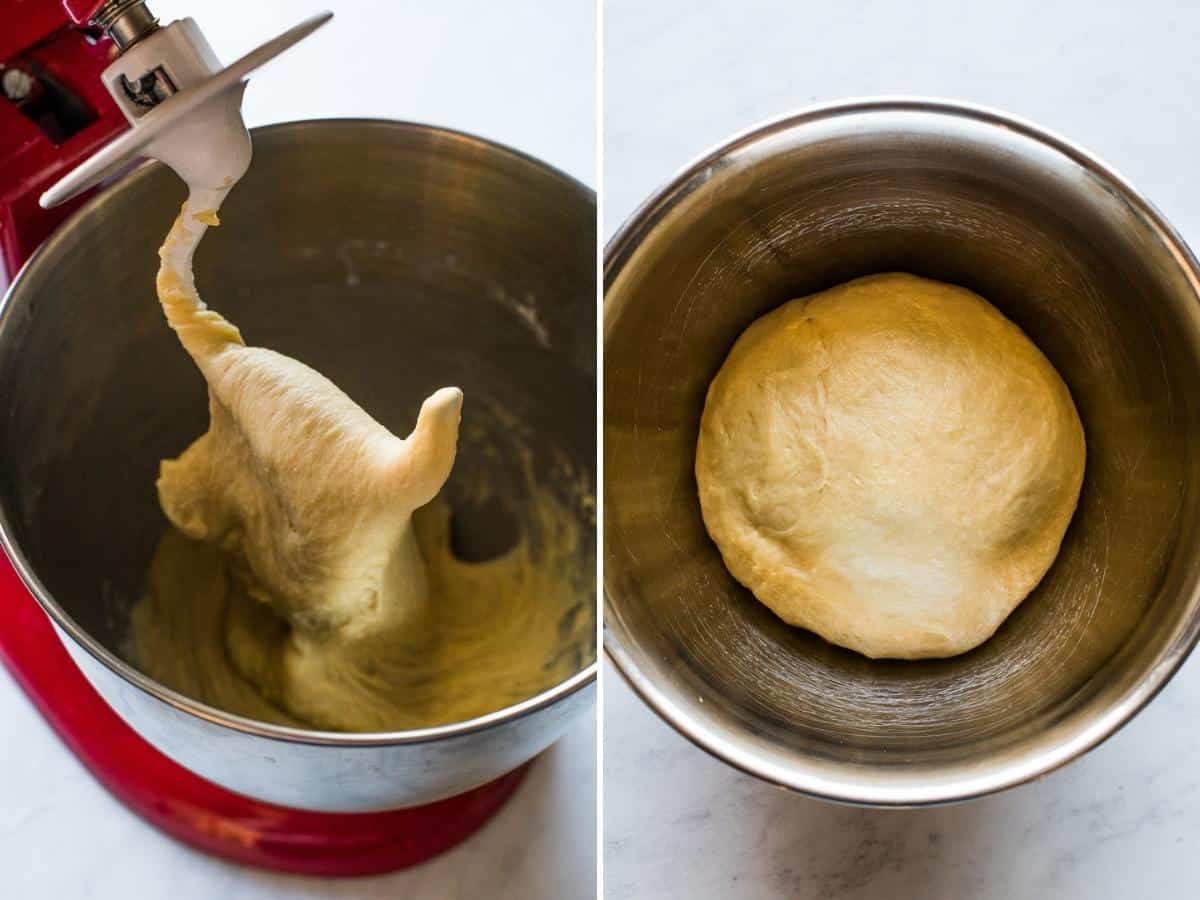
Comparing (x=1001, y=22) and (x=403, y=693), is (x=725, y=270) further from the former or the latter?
(x=403, y=693)

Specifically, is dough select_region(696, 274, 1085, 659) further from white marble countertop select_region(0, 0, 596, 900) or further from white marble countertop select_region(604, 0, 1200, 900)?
white marble countertop select_region(0, 0, 596, 900)

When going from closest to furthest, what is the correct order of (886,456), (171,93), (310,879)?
(171,93)
(886,456)
(310,879)

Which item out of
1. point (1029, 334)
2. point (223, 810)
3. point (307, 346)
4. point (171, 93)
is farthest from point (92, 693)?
point (1029, 334)

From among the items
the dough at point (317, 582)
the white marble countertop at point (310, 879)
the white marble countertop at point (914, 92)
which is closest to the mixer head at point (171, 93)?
the dough at point (317, 582)

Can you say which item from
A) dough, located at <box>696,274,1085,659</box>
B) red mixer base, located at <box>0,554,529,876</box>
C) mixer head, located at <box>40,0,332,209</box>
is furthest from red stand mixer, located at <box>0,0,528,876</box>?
dough, located at <box>696,274,1085,659</box>

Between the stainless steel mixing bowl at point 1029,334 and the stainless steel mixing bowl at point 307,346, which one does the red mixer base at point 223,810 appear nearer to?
the stainless steel mixing bowl at point 307,346

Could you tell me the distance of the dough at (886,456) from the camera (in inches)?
22.1

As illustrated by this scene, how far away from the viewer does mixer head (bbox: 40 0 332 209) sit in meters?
0.40

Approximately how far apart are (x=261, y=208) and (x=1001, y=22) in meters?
0.44

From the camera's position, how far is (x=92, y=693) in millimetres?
715

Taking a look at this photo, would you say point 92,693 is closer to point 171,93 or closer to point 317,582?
point 317,582

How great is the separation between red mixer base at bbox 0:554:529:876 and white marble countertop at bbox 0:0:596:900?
1 cm

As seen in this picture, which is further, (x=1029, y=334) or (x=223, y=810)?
(x=223, y=810)

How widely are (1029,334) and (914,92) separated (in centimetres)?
15
